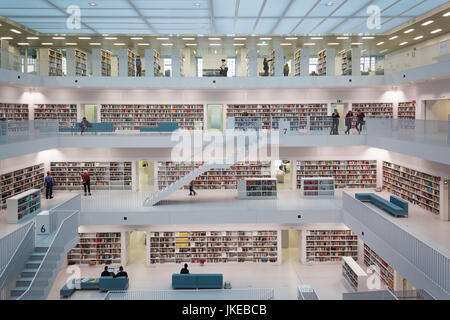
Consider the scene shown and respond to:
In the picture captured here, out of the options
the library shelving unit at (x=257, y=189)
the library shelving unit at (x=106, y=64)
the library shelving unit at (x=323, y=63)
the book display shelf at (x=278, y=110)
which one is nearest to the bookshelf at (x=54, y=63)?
the library shelving unit at (x=106, y=64)

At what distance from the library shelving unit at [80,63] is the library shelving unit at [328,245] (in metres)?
9.77

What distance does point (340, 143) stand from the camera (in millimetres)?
13102

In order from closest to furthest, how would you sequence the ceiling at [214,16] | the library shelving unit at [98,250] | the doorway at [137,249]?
the ceiling at [214,16] → the library shelving unit at [98,250] → the doorway at [137,249]

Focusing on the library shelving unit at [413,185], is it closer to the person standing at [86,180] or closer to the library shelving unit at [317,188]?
the library shelving unit at [317,188]

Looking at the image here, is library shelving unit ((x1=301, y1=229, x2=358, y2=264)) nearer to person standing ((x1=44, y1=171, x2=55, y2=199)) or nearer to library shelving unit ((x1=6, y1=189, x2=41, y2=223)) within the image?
library shelving unit ((x1=6, y1=189, x2=41, y2=223))

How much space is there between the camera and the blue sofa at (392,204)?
33.5ft

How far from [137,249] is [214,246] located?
3.13m

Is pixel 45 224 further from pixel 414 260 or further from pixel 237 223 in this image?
pixel 414 260

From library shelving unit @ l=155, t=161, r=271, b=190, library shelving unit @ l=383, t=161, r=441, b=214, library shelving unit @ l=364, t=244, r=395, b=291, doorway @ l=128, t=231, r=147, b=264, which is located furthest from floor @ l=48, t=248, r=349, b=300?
library shelving unit @ l=155, t=161, r=271, b=190

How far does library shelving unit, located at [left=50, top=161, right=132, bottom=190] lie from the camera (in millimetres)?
14797

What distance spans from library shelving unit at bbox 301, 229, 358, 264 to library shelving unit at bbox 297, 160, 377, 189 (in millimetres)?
2573

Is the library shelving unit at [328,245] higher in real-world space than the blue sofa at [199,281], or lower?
higher

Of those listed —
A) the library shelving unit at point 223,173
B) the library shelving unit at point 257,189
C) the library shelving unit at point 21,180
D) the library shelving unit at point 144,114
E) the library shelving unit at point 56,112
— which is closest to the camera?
the library shelving unit at point 21,180
